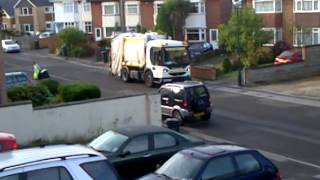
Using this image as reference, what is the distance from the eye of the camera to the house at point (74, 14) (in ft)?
253

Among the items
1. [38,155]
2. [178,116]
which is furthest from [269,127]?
[38,155]

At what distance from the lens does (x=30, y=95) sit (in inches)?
1008

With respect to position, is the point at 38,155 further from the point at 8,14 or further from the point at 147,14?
the point at 8,14

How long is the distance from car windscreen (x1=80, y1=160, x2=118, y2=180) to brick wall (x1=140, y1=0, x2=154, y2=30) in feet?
177

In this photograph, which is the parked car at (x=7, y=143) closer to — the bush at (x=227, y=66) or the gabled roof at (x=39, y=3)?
the bush at (x=227, y=66)

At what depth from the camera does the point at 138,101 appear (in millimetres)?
24938

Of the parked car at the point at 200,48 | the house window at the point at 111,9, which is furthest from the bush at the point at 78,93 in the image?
the house window at the point at 111,9

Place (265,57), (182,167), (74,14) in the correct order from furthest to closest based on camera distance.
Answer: (74,14), (265,57), (182,167)

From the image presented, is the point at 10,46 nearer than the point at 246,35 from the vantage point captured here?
No

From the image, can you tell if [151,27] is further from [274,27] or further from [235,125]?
[235,125]

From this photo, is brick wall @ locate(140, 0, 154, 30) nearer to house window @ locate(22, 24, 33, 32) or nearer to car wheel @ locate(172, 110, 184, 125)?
house window @ locate(22, 24, 33, 32)

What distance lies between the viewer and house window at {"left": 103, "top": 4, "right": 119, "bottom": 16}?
71312mm

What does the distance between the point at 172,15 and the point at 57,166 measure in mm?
48205

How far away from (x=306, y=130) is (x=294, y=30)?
79.4ft
